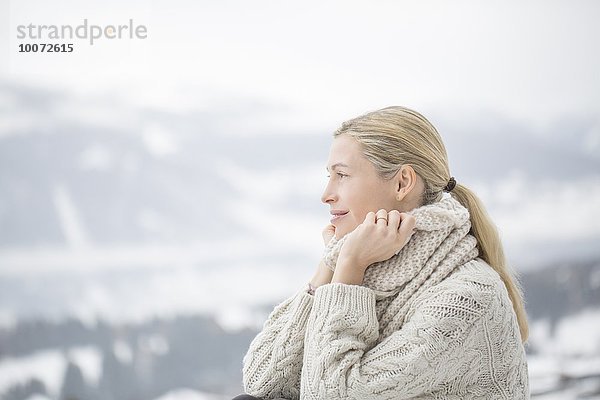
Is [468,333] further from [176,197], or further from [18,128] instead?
[18,128]

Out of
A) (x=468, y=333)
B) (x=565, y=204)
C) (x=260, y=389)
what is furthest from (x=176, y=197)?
(x=468, y=333)

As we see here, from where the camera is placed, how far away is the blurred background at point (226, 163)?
4.18 meters

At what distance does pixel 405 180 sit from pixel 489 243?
0.24 metres

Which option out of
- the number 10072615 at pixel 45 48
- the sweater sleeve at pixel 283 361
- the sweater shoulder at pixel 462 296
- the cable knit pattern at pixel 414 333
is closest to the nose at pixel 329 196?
the cable knit pattern at pixel 414 333

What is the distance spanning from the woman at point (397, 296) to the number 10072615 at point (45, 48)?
8.74 feet

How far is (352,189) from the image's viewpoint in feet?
6.21

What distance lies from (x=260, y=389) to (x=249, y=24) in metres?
2.69

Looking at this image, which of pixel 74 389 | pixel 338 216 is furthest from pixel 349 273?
pixel 74 389

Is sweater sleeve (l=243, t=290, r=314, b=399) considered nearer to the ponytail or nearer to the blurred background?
the ponytail

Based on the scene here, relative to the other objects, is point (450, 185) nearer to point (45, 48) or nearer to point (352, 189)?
point (352, 189)

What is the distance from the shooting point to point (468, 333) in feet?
5.44

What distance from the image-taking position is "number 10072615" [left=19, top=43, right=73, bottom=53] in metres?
4.25

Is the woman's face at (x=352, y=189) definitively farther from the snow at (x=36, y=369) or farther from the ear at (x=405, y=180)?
the snow at (x=36, y=369)

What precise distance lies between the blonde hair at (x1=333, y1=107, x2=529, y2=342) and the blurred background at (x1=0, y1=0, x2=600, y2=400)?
2280 mm
